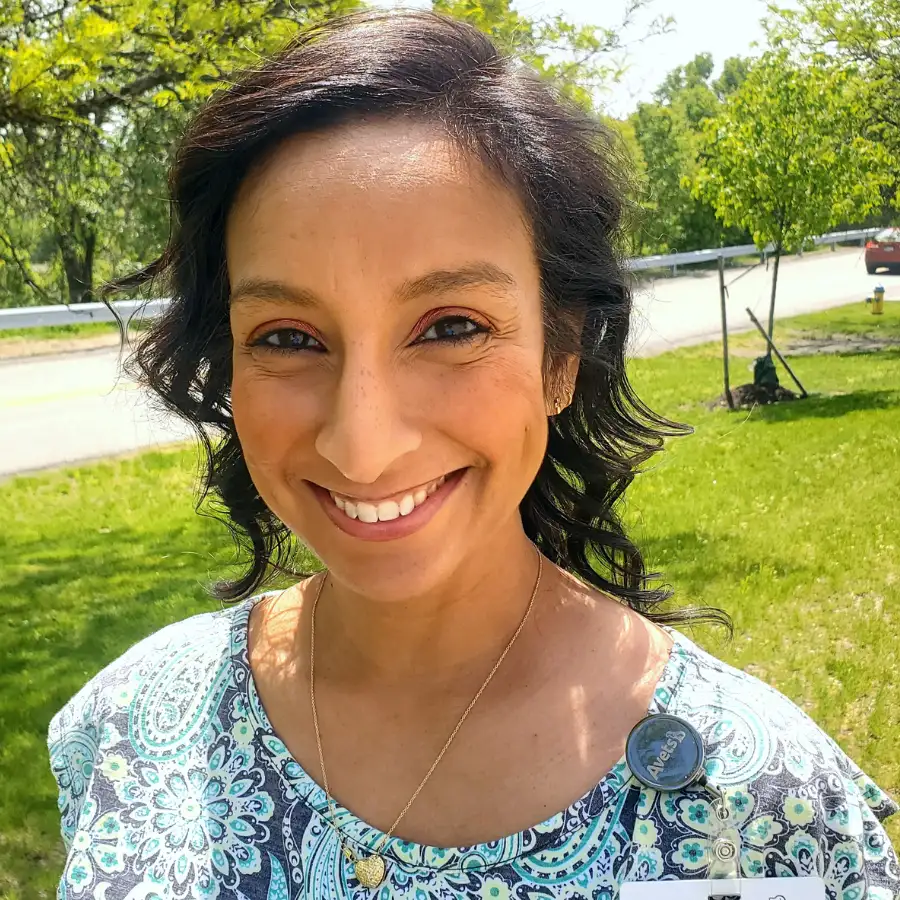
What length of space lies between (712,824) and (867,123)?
36.5 ft

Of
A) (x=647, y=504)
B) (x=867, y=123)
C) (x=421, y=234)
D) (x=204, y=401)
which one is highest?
(x=421, y=234)

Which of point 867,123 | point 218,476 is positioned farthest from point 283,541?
point 867,123

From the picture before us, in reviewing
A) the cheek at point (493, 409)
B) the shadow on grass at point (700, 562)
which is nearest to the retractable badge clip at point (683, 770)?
the cheek at point (493, 409)

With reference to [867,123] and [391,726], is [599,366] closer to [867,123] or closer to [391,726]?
[391,726]

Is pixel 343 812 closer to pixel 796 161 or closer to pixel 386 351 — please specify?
pixel 386 351

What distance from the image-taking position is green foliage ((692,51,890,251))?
32.2 ft

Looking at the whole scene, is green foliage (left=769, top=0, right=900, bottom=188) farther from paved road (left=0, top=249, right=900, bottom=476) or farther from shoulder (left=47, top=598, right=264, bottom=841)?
shoulder (left=47, top=598, right=264, bottom=841)

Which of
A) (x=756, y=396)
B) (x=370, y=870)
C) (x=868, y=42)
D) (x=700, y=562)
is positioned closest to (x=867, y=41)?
(x=868, y=42)

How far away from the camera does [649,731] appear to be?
3.95 feet

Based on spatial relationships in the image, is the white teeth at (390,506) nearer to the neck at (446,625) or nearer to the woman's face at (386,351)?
the woman's face at (386,351)

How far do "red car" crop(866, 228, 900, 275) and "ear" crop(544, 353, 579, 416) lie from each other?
23.3 metres

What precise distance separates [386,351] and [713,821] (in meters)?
0.67

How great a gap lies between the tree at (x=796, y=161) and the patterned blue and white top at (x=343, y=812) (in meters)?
9.47

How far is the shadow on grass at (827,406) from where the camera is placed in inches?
340
